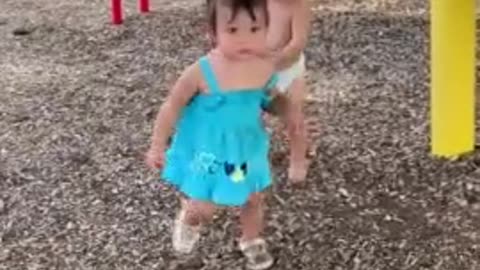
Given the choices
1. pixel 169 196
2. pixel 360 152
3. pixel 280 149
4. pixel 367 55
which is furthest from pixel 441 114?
pixel 367 55

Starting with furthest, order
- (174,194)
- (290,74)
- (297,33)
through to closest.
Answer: (174,194)
(290,74)
(297,33)

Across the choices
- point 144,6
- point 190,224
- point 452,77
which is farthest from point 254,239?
point 144,6

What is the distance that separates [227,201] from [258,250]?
34 centimetres

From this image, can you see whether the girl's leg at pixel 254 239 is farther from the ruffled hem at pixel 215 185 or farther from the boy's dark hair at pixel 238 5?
the boy's dark hair at pixel 238 5

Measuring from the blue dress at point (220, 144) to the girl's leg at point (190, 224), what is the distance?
0.10 metres

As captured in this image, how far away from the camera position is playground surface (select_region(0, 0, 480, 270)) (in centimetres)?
349

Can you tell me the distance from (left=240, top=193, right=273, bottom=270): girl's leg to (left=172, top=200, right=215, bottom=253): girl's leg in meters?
0.11

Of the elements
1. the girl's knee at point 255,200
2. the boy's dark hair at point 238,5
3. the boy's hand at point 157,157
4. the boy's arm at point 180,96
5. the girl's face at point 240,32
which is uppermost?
the boy's dark hair at point 238,5

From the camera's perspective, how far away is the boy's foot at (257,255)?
11.0 feet

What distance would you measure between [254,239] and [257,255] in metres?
0.05

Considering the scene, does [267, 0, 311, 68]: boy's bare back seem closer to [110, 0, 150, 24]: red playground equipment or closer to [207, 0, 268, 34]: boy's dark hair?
[207, 0, 268, 34]: boy's dark hair

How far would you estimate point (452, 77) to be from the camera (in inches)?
166

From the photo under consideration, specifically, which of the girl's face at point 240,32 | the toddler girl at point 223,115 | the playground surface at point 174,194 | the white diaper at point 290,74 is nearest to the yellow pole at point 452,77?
the playground surface at point 174,194

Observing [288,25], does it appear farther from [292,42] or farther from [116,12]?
[116,12]
